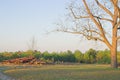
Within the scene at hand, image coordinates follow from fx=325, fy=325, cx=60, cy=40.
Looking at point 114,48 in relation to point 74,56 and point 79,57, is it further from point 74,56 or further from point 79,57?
point 74,56

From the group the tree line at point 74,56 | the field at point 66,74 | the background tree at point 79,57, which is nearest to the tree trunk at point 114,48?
the field at point 66,74

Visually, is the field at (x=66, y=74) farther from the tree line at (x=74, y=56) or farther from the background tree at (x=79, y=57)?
the background tree at (x=79, y=57)

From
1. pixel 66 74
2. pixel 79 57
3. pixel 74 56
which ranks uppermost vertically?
pixel 74 56

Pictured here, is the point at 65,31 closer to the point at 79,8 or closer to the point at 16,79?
the point at 79,8

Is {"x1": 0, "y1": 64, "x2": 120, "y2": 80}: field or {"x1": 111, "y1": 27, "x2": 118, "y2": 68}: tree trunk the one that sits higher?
{"x1": 111, "y1": 27, "x2": 118, "y2": 68}: tree trunk

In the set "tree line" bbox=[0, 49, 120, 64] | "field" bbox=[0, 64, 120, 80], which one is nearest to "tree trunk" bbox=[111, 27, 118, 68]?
"field" bbox=[0, 64, 120, 80]

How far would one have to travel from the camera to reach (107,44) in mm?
28016

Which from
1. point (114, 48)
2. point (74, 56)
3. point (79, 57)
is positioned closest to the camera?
point (114, 48)

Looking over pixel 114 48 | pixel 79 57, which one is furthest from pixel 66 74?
pixel 79 57

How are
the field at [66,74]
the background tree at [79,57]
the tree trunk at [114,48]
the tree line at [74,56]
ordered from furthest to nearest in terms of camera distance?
the background tree at [79,57] → the tree line at [74,56] → the tree trunk at [114,48] → the field at [66,74]

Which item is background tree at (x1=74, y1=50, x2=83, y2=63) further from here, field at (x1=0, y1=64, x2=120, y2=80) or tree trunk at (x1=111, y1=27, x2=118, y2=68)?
field at (x1=0, y1=64, x2=120, y2=80)

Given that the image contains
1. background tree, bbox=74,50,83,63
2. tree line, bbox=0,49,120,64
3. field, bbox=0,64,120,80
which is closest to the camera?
field, bbox=0,64,120,80

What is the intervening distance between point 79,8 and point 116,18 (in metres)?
3.82

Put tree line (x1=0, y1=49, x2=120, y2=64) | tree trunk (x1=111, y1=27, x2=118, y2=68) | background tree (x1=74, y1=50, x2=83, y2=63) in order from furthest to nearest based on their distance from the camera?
background tree (x1=74, y1=50, x2=83, y2=63), tree line (x1=0, y1=49, x2=120, y2=64), tree trunk (x1=111, y1=27, x2=118, y2=68)
